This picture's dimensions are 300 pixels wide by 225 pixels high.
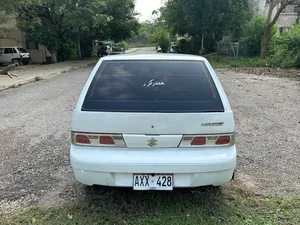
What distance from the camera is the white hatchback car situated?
247 centimetres

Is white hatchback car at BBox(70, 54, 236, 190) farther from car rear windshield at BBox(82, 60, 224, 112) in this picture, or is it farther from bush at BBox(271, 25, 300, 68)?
bush at BBox(271, 25, 300, 68)

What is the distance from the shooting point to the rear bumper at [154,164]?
8.04ft

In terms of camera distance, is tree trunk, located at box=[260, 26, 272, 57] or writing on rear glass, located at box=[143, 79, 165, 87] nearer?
writing on rear glass, located at box=[143, 79, 165, 87]

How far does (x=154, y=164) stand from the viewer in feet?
8.01

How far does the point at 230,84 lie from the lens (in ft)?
36.3

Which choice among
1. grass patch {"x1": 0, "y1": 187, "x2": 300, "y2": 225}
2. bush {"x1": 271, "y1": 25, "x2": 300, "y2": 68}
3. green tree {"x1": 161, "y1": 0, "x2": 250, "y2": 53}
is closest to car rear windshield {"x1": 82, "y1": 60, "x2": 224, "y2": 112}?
grass patch {"x1": 0, "y1": 187, "x2": 300, "y2": 225}

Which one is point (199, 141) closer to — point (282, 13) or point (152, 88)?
point (152, 88)

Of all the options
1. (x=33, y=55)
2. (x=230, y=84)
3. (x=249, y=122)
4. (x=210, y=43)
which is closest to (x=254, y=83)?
(x=230, y=84)

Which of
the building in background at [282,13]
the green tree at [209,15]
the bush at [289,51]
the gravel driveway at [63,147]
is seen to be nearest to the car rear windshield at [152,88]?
the gravel driveway at [63,147]

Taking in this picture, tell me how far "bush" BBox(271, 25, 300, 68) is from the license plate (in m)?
15.6

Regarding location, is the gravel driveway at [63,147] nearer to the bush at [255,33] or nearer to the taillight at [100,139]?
the taillight at [100,139]

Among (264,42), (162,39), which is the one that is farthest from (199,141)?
(162,39)

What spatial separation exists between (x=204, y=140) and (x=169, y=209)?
86 cm

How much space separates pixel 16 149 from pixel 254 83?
9.82 meters
